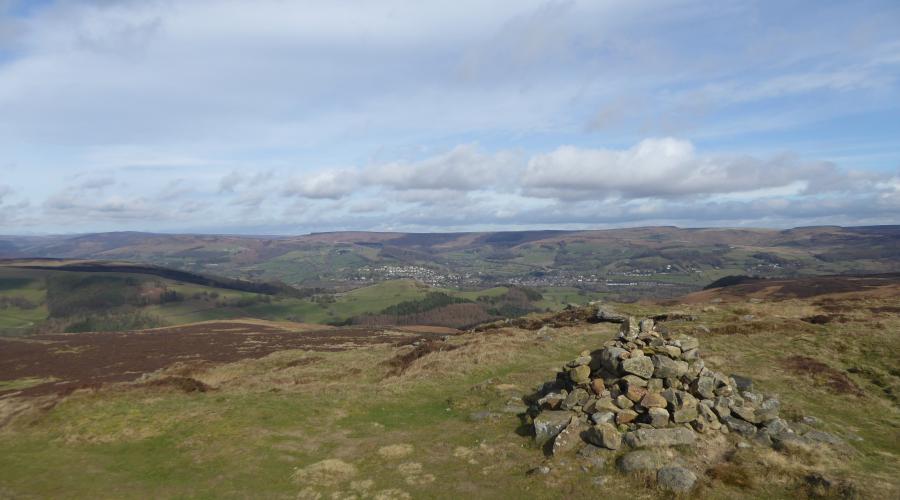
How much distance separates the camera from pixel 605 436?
22.6m

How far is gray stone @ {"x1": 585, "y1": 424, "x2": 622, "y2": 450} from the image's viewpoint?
885 inches

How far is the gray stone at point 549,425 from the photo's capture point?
81.4 feet

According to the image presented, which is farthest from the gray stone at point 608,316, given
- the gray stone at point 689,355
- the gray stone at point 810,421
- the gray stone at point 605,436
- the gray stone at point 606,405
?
the gray stone at point 605,436

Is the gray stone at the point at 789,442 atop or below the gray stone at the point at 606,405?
below

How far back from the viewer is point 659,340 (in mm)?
28141

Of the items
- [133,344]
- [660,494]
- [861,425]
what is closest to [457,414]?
[660,494]

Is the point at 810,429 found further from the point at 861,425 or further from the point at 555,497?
the point at 555,497

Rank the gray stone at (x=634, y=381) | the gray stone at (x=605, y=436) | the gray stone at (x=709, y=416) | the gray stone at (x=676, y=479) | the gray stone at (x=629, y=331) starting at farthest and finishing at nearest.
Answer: the gray stone at (x=629, y=331), the gray stone at (x=634, y=381), the gray stone at (x=709, y=416), the gray stone at (x=605, y=436), the gray stone at (x=676, y=479)

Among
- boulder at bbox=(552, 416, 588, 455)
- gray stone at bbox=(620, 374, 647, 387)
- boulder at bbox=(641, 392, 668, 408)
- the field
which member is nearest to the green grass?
the field

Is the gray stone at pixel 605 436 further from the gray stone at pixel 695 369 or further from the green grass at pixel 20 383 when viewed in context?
the green grass at pixel 20 383

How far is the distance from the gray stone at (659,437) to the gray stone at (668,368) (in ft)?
11.3

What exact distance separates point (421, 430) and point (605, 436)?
11449 millimetres

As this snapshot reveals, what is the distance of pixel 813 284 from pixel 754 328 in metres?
83.4

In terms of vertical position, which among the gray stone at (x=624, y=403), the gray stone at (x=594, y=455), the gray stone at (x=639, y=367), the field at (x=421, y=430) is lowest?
the field at (x=421, y=430)
